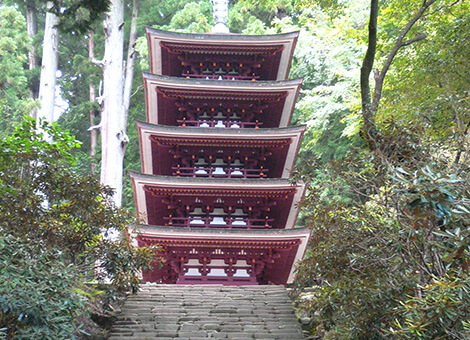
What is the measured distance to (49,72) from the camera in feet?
52.5

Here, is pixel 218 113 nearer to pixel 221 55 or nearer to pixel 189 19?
pixel 221 55

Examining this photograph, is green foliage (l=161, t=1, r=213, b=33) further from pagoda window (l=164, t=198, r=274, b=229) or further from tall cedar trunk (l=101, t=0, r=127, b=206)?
pagoda window (l=164, t=198, r=274, b=229)

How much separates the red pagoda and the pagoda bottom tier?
2 cm

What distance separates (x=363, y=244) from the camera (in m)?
5.82

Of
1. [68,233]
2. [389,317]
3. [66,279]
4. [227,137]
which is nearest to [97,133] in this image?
[227,137]

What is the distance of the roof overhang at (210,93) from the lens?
12406 millimetres

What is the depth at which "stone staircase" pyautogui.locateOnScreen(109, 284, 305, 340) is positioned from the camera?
7.60 m

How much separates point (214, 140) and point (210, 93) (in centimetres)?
150

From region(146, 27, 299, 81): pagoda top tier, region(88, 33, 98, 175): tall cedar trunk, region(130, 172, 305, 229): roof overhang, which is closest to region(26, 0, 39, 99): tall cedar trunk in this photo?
region(88, 33, 98, 175): tall cedar trunk

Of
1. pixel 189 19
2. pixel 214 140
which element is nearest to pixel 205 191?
pixel 214 140

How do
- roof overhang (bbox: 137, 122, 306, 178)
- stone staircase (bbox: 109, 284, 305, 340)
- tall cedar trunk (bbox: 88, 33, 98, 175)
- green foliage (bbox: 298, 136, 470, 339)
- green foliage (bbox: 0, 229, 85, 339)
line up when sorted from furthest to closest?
tall cedar trunk (bbox: 88, 33, 98, 175), roof overhang (bbox: 137, 122, 306, 178), stone staircase (bbox: 109, 284, 305, 340), green foliage (bbox: 0, 229, 85, 339), green foliage (bbox: 298, 136, 470, 339)

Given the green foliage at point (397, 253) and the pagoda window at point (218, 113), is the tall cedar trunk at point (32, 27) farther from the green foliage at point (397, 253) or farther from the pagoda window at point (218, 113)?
the green foliage at point (397, 253)

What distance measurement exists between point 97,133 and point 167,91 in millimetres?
11752

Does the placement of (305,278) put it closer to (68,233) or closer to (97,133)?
(68,233)
